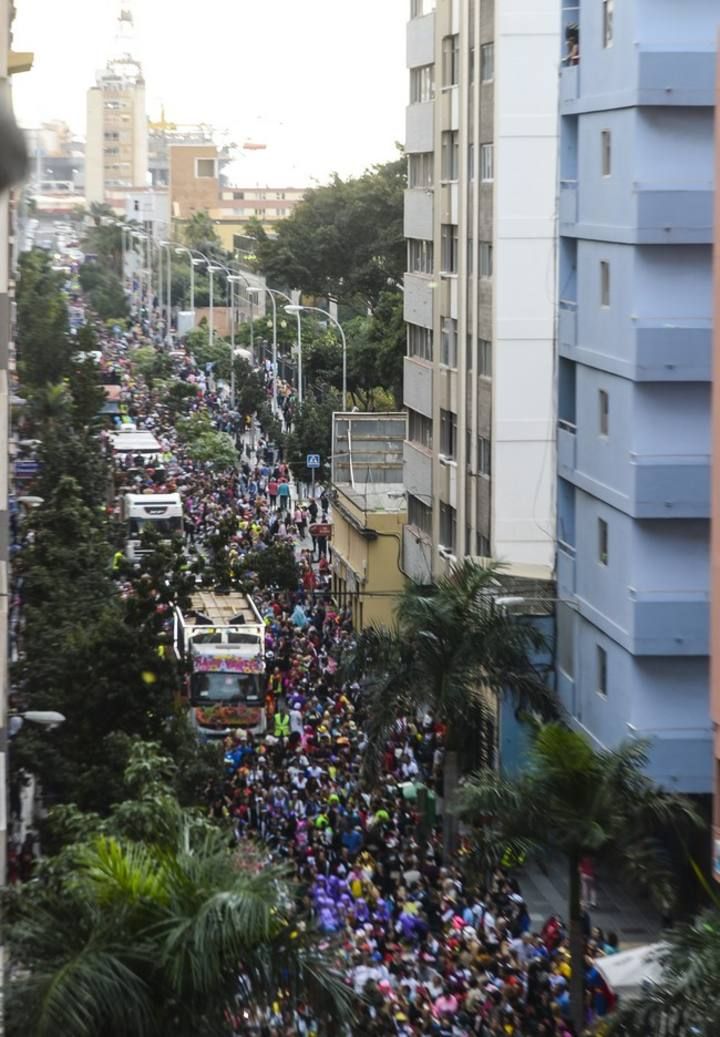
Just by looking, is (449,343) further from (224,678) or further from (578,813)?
(578,813)

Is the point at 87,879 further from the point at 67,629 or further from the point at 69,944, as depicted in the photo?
the point at 67,629

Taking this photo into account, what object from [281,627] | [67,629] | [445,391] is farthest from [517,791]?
[281,627]

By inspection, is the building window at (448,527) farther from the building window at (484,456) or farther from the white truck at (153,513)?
the white truck at (153,513)

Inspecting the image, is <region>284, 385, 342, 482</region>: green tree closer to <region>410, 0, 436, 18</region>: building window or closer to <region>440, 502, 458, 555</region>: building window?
<region>410, 0, 436, 18</region>: building window

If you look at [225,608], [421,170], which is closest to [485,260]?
[421,170]

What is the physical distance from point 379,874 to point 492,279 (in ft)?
42.2

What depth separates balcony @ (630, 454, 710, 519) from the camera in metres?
24.4

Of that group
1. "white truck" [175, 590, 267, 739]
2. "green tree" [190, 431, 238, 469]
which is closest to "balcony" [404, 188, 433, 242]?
"white truck" [175, 590, 267, 739]

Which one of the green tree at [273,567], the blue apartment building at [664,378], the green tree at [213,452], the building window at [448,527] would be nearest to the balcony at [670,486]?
the blue apartment building at [664,378]

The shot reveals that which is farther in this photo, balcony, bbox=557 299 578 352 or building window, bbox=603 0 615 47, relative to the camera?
balcony, bbox=557 299 578 352

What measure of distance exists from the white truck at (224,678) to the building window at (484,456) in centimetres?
477

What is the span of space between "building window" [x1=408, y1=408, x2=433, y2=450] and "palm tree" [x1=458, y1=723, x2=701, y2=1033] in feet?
69.7

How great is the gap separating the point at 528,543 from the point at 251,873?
1984cm

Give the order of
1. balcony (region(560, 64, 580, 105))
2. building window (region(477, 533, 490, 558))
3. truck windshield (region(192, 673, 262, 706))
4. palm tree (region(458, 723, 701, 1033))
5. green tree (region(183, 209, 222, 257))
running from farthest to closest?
green tree (region(183, 209, 222, 257)), truck windshield (region(192, 673, 262, 706)), building window (region(477, 533, 490, 558)), balcony (region(560, 64, 580, 105)), palm tree (region(458, 723, 701, 1033))
